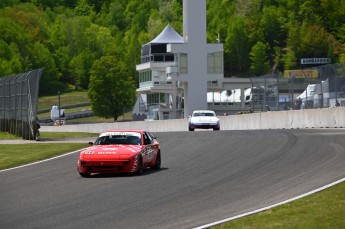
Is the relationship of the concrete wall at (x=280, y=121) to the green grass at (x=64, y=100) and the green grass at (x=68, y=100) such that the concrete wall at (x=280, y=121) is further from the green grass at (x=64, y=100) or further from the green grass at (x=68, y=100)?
the green grass at (x=64, y=100)

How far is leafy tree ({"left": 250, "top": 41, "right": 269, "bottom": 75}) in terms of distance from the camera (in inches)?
7500

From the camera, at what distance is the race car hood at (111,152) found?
24.2 meters

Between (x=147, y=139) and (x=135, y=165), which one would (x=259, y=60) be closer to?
(x=147, y=139)

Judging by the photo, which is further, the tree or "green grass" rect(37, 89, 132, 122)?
"green grass" rect(37, 89, 132, 122)

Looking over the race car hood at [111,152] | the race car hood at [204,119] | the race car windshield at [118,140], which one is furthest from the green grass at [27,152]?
the race car hood at [204,119]

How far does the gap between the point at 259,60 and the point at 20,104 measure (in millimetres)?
146498

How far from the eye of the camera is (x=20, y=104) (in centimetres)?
4738

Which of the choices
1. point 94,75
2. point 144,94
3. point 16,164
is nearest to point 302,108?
point 16,164

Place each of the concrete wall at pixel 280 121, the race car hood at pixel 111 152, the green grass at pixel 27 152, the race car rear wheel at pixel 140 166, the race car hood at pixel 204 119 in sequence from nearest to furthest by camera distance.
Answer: the race car hood at pixel 111 152 < the race car rear wheel at pixel 140 166 < the green grass at pixel 27 152 < the concrete wall at pixel 280 121 < the race car hood at pixel 204 119

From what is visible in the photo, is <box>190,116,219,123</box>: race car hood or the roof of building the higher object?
the roof of building

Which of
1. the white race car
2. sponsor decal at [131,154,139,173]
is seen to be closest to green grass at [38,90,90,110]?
the white race car

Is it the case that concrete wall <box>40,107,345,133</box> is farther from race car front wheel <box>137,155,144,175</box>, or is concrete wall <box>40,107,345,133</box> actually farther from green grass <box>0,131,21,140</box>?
race car front wheel <box>137,155,144,175</box>

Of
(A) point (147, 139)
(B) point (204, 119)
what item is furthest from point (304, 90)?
(A) point (147, 139)

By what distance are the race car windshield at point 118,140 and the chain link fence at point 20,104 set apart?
61.8ft
